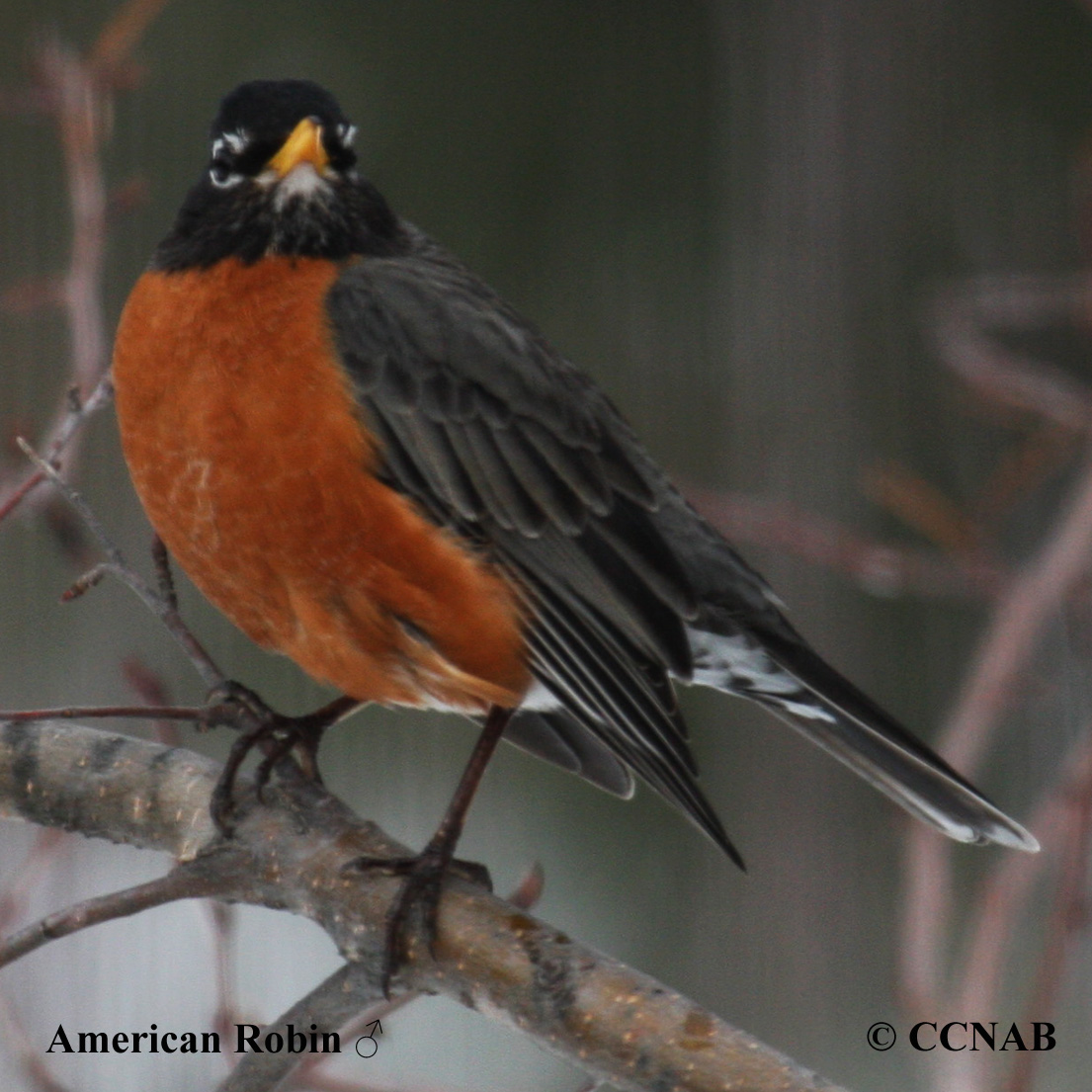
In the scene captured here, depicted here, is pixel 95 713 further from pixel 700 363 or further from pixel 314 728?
pixel 700 363

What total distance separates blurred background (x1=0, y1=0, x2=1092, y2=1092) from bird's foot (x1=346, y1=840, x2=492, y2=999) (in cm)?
240

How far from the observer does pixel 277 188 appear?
2760 mm

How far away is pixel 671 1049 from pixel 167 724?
3.52 ft

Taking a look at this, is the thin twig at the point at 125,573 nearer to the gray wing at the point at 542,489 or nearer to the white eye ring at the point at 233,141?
the gray wing at the point at 542,489

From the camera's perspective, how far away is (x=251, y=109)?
106 inches

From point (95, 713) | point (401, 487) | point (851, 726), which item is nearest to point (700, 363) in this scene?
point (851, 726)

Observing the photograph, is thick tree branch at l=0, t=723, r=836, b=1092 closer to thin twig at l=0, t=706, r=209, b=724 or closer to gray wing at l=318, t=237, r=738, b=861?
thin twig at l=0, t=706, r=209, b=724

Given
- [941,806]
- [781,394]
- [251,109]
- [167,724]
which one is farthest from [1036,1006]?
[781,394]

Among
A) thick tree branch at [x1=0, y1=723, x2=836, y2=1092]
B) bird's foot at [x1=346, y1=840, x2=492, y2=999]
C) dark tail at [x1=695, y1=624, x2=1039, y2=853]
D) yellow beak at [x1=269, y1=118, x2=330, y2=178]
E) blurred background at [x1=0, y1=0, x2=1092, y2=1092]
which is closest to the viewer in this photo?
thick tree branch at [x1=0, y1=723, x2=836, y2=1092]

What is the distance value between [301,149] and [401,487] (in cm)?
56

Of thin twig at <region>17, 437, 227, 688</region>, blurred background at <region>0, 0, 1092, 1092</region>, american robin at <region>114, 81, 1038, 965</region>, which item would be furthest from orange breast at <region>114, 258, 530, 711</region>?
blurred background at <region>0, 0, 1092, 1092</region>

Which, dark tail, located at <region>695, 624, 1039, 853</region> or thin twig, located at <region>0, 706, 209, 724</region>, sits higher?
thin twig, located at <region>0, 706, 209, 724</region>

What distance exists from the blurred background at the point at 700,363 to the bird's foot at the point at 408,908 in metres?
2.40

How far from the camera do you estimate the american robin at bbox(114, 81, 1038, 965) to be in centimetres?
255
